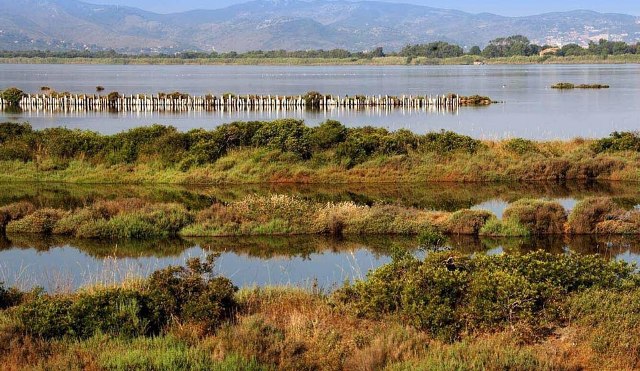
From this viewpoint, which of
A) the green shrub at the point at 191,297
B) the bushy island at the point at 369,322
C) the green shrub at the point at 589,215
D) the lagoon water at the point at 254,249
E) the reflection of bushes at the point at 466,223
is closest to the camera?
the bushy island at the point at 369,322

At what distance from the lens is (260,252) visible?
17.2 m

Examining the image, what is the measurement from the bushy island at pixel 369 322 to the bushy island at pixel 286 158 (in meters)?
16.3

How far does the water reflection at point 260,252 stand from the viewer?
15.4 metres

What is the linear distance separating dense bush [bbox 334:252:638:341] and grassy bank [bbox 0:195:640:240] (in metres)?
8.10

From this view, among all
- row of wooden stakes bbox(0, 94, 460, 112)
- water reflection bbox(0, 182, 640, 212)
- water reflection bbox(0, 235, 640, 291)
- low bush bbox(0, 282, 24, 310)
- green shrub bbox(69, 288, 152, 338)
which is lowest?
water reflection bbox(0, 235, 640, 291)

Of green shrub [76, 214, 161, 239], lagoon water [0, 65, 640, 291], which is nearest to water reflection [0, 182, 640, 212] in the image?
lagoon water [0, 65, 640, 291]

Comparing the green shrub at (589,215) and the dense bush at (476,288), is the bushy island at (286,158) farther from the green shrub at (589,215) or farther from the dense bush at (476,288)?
the dense bush at (476,288)

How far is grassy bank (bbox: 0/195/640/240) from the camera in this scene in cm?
1866

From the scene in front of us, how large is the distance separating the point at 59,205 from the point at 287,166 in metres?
7.88

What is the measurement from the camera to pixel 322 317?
32.4ft

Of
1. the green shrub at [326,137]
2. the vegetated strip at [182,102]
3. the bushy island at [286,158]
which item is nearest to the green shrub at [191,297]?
the bushy island at [286,158]

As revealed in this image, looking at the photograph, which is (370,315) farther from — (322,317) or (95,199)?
(95,199)

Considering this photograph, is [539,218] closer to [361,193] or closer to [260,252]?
[260,252]

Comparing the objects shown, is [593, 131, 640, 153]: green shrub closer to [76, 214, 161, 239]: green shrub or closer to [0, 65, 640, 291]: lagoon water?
[0, 65, 640, 291]: lagoon water
